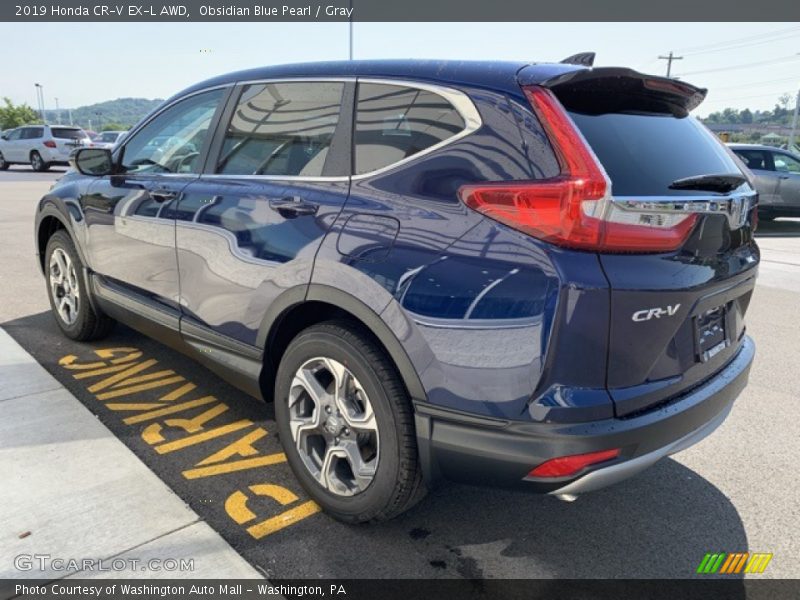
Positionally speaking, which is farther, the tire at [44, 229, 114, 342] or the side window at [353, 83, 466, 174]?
the tire at [44, 229, 114, 342]

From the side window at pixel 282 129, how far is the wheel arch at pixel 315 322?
1.75ft

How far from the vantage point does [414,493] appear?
7.48ft

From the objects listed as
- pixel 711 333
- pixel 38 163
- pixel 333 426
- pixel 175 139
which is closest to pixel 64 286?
pixel 175 139

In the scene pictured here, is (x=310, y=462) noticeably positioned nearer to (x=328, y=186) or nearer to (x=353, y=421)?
(x=353, y=421)

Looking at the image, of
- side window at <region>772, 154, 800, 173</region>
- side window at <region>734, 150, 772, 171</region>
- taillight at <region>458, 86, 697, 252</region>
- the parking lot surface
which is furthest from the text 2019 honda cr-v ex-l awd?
side window at <region>772, 154, 800, 173</region>

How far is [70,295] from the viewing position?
14.4 ft

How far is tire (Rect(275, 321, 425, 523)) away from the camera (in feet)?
7.19

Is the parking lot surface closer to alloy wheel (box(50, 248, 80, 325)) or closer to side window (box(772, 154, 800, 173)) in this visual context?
alloy wheel (box(50, 248, 80, 325))

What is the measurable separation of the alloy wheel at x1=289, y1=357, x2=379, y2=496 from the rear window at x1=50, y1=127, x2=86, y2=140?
25712 millimetres

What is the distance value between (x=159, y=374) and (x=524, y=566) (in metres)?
2.72

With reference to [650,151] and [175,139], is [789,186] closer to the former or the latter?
[650,151]

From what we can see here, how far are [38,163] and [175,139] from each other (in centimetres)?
2504

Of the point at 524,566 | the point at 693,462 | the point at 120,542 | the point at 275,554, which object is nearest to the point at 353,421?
the point at 275,554
